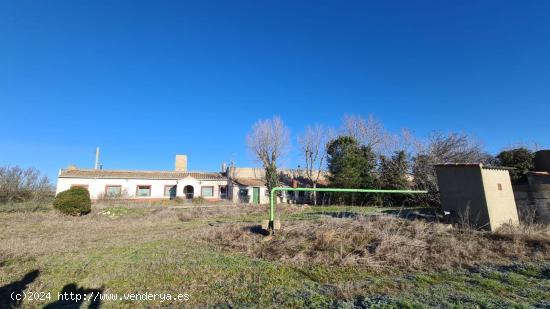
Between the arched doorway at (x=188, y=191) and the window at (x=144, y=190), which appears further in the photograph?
the arched doorway at (x=188, y=191)

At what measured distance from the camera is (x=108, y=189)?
102 ft

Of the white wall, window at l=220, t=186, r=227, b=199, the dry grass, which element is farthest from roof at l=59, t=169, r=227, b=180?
the dry grass

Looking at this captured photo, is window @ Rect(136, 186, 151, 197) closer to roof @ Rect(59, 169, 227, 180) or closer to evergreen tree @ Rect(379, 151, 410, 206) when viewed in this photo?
roof @ Rect(59, 169, 227, 180)

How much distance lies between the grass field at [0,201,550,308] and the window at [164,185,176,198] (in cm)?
2531

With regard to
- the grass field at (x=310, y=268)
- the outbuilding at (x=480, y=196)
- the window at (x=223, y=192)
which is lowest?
the grass field at (x=310, y=268)

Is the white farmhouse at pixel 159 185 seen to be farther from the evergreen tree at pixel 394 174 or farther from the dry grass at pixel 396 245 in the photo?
the dry grass at pixel 396 245

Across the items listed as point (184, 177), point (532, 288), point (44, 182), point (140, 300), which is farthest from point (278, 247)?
point (184, 177)

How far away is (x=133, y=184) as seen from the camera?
31.9m

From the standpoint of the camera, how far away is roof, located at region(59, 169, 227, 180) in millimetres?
30719

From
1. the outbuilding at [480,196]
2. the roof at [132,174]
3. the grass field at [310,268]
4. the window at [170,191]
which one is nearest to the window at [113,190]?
the roof at [132,174]

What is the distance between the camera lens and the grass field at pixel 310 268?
3.74m

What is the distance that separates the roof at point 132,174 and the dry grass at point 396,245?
2866 cm

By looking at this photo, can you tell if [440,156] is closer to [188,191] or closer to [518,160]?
Answer: [518,160]

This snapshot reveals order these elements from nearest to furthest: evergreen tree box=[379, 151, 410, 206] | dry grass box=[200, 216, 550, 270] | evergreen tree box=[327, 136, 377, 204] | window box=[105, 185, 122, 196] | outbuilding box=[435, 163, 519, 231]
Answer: dry grass box=[200, 216, 550, 270], outbuilding box=[435, 163, 519, 231], evergreen tree box=[379, 151, 410, 206], evergreen tree box=[327, 136, 377, 204], window box=[105, 185, 122, 196]
